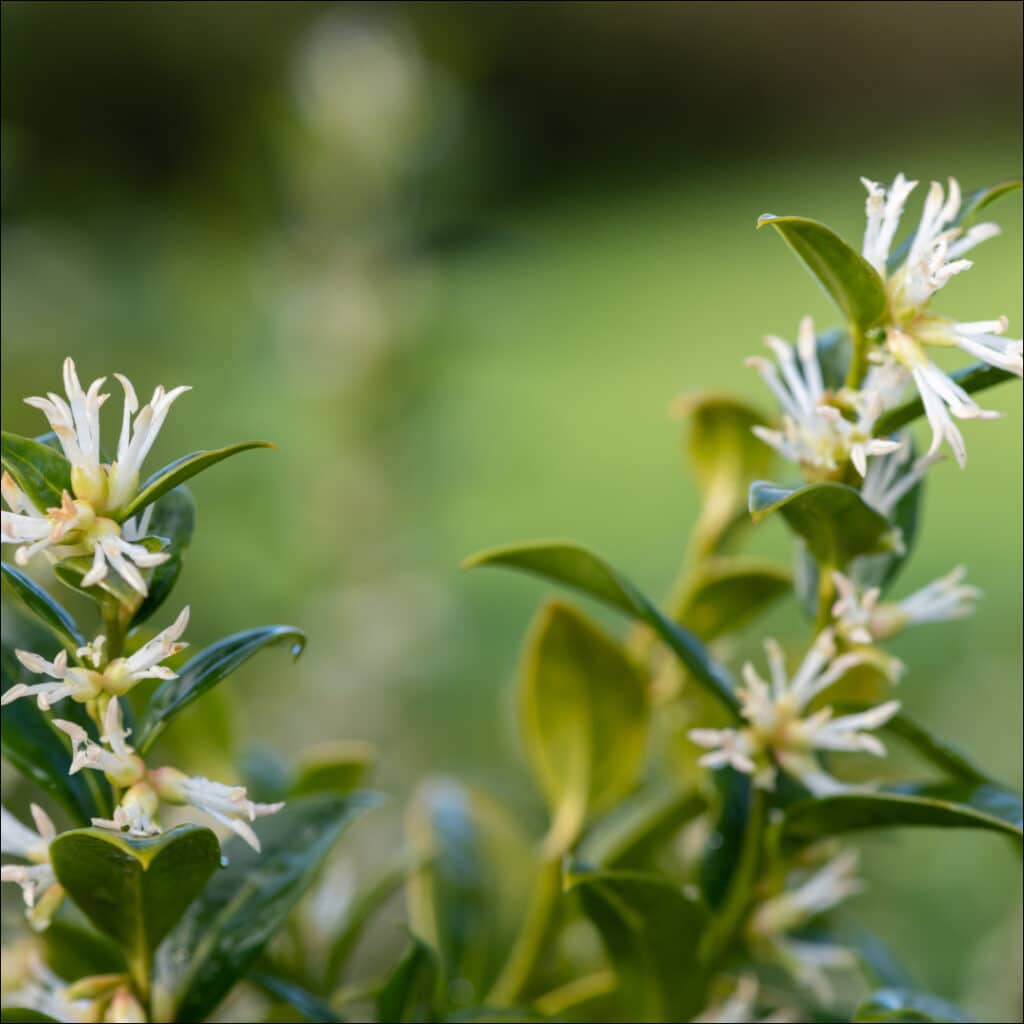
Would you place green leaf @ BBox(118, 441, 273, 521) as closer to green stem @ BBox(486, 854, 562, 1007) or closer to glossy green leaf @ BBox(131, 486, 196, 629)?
glossy green leaf @ BBox(131, 486, 196, 629)

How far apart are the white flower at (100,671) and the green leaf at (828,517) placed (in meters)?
0.12

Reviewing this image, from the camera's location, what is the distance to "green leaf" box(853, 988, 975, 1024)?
1.02 ft

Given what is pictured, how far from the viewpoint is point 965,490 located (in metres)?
2.62

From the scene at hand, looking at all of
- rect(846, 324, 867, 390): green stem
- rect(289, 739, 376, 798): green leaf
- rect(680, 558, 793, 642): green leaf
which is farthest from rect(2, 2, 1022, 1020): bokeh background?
rect(846, 324, 867, 390): green stem

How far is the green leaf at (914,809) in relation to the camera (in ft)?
1.06

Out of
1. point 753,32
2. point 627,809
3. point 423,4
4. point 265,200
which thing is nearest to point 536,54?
point 753,32

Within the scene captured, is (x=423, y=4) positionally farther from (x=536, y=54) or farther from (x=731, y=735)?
(x=731, y=735)

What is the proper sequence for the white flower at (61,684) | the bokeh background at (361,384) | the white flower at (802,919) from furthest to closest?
the bokeh background at (361,384) → the white flower at (802,919) → the white flower at (61,684)

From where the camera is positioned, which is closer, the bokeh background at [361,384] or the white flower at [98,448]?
the white flower at [98,448]

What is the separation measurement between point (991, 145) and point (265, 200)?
3.35 metres

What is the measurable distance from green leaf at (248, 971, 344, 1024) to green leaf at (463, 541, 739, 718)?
114mm

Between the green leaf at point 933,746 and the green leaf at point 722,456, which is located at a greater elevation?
the green leaf at point 722,456

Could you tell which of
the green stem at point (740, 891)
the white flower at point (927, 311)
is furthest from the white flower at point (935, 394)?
the green stem at point (740, 891)

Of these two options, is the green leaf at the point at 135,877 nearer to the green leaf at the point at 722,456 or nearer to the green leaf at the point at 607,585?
the green leaf at the point at 607,585
